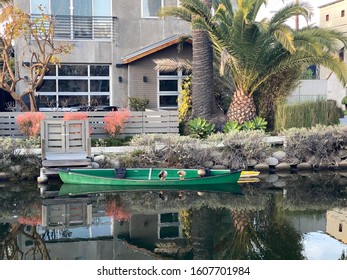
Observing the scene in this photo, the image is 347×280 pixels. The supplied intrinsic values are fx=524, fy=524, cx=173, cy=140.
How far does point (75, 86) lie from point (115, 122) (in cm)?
703

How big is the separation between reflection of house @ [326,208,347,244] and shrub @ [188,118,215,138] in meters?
7.57

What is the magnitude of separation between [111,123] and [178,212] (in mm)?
7010

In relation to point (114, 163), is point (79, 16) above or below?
above

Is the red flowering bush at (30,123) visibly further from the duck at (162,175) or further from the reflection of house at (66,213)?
the duck at (162,175)

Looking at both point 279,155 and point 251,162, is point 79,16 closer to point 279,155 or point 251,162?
point 251,162

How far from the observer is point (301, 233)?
9656 mm

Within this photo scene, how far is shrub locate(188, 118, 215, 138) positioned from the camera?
1841 centimetres

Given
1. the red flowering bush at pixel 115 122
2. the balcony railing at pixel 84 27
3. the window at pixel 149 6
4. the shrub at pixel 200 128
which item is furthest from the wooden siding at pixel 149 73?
the red flowering bush at pixel 115 122

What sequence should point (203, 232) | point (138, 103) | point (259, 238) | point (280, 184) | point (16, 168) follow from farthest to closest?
point (138, 103) < point (16, 168) < point (280, 184) < point (203, 232) < point (259, 238)

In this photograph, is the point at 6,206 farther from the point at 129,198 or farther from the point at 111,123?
the point at 111,123

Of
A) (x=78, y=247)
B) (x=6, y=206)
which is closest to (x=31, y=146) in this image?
(x=6, y=206)

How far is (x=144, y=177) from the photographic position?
46.4 feet

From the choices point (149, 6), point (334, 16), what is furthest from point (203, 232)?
point (334, 16)

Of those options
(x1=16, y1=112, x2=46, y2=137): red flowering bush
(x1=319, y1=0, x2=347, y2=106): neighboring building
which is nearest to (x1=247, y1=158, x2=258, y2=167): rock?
(x1=16, y1=112, x2=46, y2=137): red flowering bush
